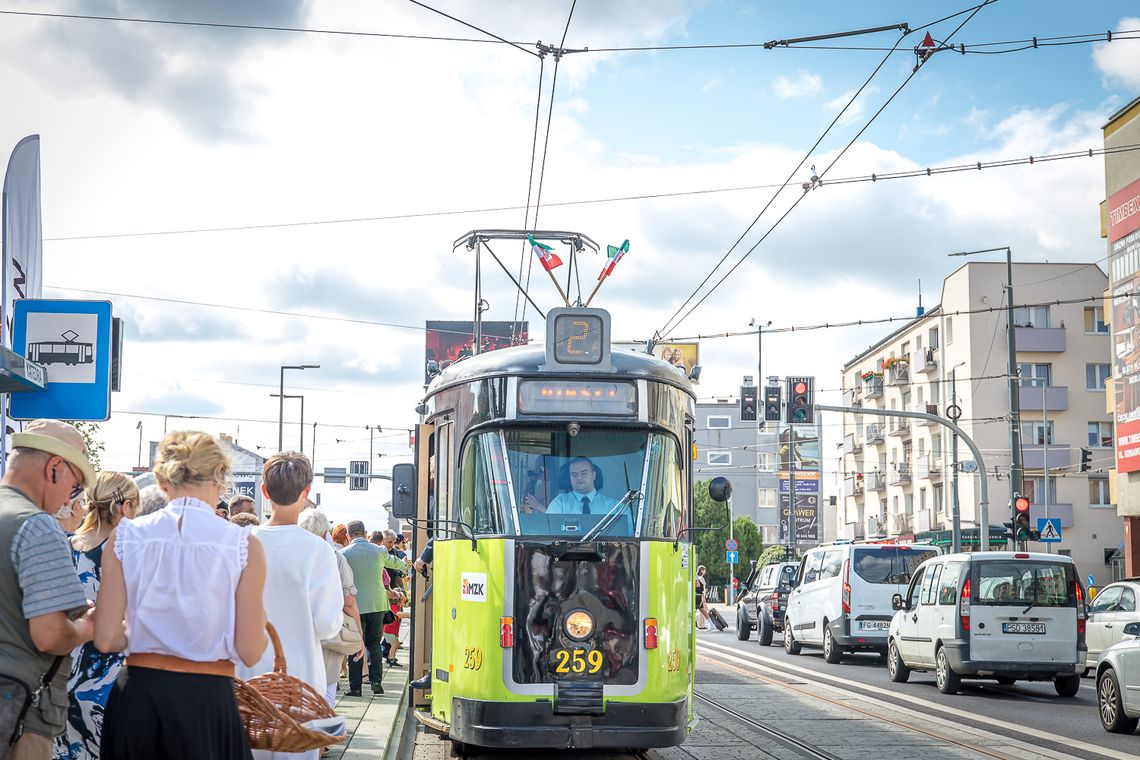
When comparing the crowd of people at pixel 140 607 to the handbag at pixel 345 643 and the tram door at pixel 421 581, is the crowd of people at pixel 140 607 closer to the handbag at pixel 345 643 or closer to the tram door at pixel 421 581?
the handbag at pixel 345 643

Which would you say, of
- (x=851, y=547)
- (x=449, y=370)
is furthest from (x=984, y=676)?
(x=449, y=370)

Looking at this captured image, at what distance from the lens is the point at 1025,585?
17.9 meters

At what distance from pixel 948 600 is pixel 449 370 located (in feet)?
33.0

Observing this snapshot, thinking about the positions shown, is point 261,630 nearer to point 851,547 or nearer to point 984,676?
point 984,676

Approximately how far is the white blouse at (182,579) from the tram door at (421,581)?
6.80m

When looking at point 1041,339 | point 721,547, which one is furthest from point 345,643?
point 721,547

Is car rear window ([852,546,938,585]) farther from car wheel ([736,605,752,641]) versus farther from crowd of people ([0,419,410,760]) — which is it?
crowd of people ([0,419,410,760])

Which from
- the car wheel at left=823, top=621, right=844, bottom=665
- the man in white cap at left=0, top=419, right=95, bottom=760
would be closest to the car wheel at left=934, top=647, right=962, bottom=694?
the car wheel at left=823, top=621, right=844, bottom=665

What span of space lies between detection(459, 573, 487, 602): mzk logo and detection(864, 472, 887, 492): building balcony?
60560mm

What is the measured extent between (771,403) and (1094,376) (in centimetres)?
3185

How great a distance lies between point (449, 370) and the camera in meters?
10.9

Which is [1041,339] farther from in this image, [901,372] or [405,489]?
[405,489]

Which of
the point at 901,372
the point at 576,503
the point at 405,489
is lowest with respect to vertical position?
the point at 576,503

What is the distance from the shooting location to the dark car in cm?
3162
